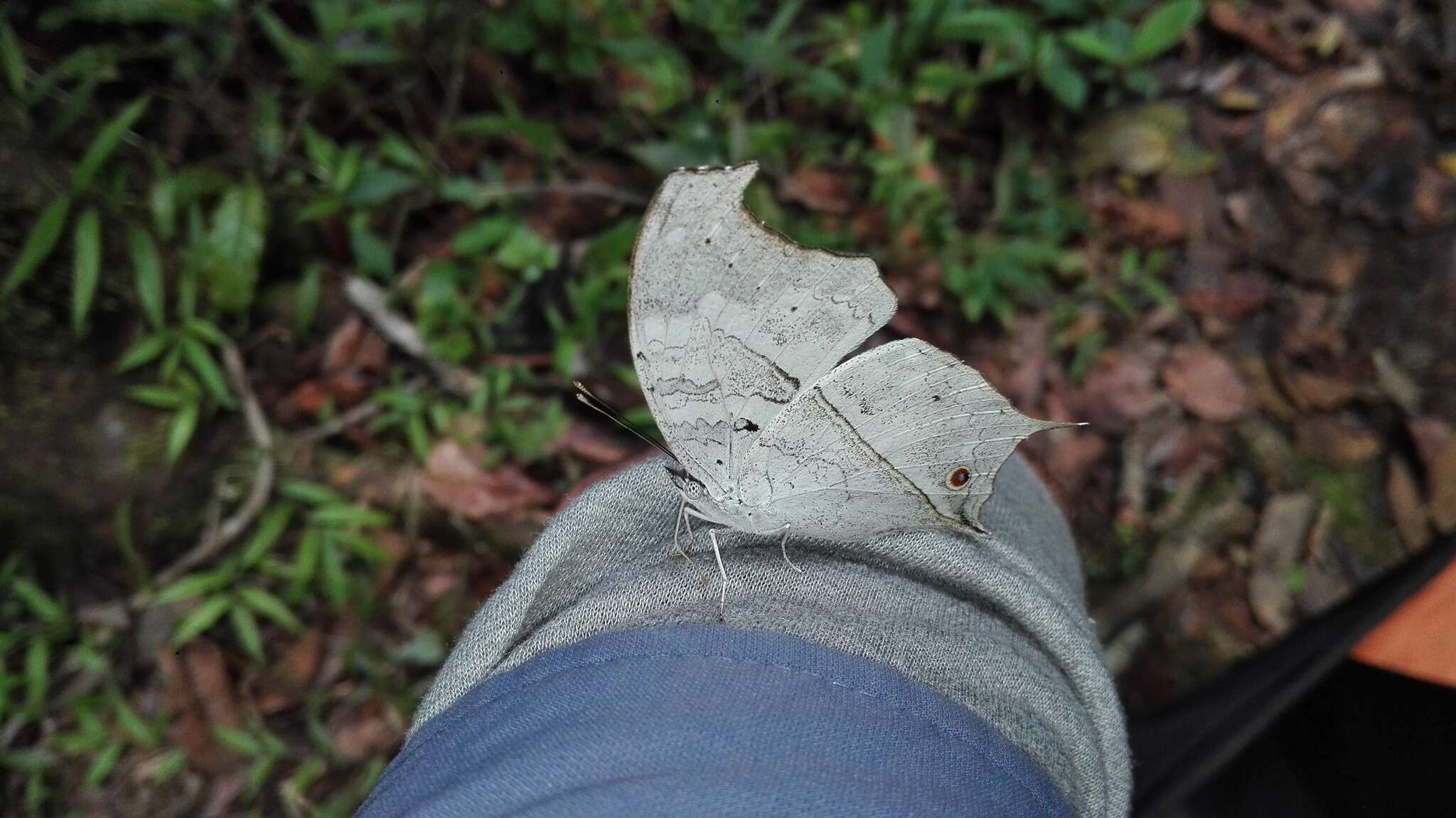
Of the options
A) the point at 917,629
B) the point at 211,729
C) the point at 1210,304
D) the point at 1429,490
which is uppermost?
the point at 917,629

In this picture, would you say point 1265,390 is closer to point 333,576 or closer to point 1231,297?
point 1231,297

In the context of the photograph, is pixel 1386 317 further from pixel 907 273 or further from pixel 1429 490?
pixel 907 273

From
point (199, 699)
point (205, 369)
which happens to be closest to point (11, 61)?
point (205, 369)

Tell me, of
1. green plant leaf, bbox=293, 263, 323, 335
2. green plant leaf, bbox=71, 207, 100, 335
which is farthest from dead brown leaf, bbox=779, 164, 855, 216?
green plant leaf, bbox=71, 207, 100, 335

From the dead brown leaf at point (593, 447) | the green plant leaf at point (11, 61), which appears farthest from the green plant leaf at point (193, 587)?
the green plant leaf at point (11, 61)

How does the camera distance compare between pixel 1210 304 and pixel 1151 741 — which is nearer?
pixel 1151 741

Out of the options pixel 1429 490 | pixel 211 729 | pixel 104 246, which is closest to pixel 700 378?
pixel 211 729

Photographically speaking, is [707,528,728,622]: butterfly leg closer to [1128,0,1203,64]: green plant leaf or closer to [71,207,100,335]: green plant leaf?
[71,207,100,335]: green plant leaf
